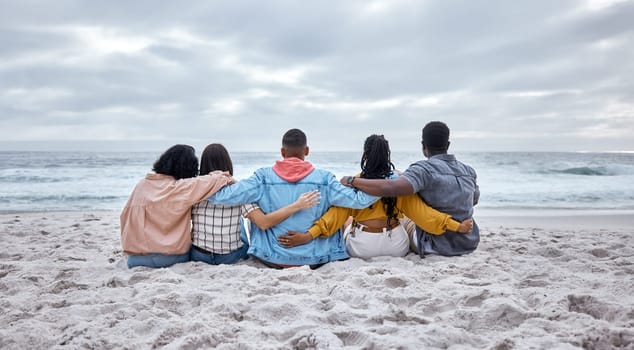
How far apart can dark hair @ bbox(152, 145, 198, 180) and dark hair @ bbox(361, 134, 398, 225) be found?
5.23 ft

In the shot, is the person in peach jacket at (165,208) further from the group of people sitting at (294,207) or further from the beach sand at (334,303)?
the beach sand at (334,303)

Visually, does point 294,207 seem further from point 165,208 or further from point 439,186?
point 439,186

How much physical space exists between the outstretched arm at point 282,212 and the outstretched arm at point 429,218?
839mm

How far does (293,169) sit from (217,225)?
0.86 meters

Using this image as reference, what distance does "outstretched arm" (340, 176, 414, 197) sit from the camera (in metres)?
3.87

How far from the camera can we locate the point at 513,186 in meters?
16.2

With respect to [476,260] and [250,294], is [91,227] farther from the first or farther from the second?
[476,260]

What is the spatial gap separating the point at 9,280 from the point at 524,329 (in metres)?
3.85

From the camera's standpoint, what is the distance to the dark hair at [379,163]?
4121 millimetres

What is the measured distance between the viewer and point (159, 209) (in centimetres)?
396

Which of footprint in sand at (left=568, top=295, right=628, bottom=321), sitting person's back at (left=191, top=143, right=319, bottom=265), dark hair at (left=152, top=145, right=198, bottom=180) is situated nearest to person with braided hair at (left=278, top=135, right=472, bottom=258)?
sitting person's back at (left=191, top=143, right=319, bottom=265)

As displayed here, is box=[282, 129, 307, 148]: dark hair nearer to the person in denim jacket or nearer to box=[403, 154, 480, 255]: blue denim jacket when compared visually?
the person in denim jacket

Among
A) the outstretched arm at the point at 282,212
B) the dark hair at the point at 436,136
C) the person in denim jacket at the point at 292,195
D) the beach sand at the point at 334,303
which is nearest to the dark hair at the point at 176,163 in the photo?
the person in denim jacket at the point at 292,195

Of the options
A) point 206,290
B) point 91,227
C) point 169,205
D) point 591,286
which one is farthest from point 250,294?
point 91,227
